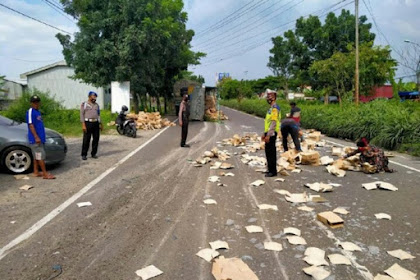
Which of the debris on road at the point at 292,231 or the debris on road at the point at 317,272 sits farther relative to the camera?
the debris on road at the point at 292,231

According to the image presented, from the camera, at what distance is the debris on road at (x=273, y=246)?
12.3 feet

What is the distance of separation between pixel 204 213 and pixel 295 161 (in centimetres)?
458

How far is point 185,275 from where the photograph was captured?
3.20 metres

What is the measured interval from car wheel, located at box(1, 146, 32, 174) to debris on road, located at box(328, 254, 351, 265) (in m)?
6.28

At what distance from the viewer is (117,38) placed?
21.1 metres

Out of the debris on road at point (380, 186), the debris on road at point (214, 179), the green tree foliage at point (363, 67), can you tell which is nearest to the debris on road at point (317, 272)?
the debris on road at point (380, 186)

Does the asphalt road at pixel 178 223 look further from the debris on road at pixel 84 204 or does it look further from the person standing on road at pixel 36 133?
the person standing on road at pixel 36 133

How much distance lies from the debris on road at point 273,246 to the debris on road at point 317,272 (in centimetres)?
48

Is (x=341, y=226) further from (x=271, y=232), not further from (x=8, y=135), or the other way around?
(x=8, y=135)

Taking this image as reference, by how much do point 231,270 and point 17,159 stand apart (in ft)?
19.0

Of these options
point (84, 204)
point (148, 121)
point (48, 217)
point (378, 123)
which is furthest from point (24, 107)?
point (378, 123)

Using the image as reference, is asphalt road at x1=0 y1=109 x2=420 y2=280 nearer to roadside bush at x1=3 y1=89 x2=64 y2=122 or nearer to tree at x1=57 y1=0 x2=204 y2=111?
roadside bush at x1=3 y1=89 x2=64 y2=122

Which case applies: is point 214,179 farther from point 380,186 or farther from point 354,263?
point 354,263

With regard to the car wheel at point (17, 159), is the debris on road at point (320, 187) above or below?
below
